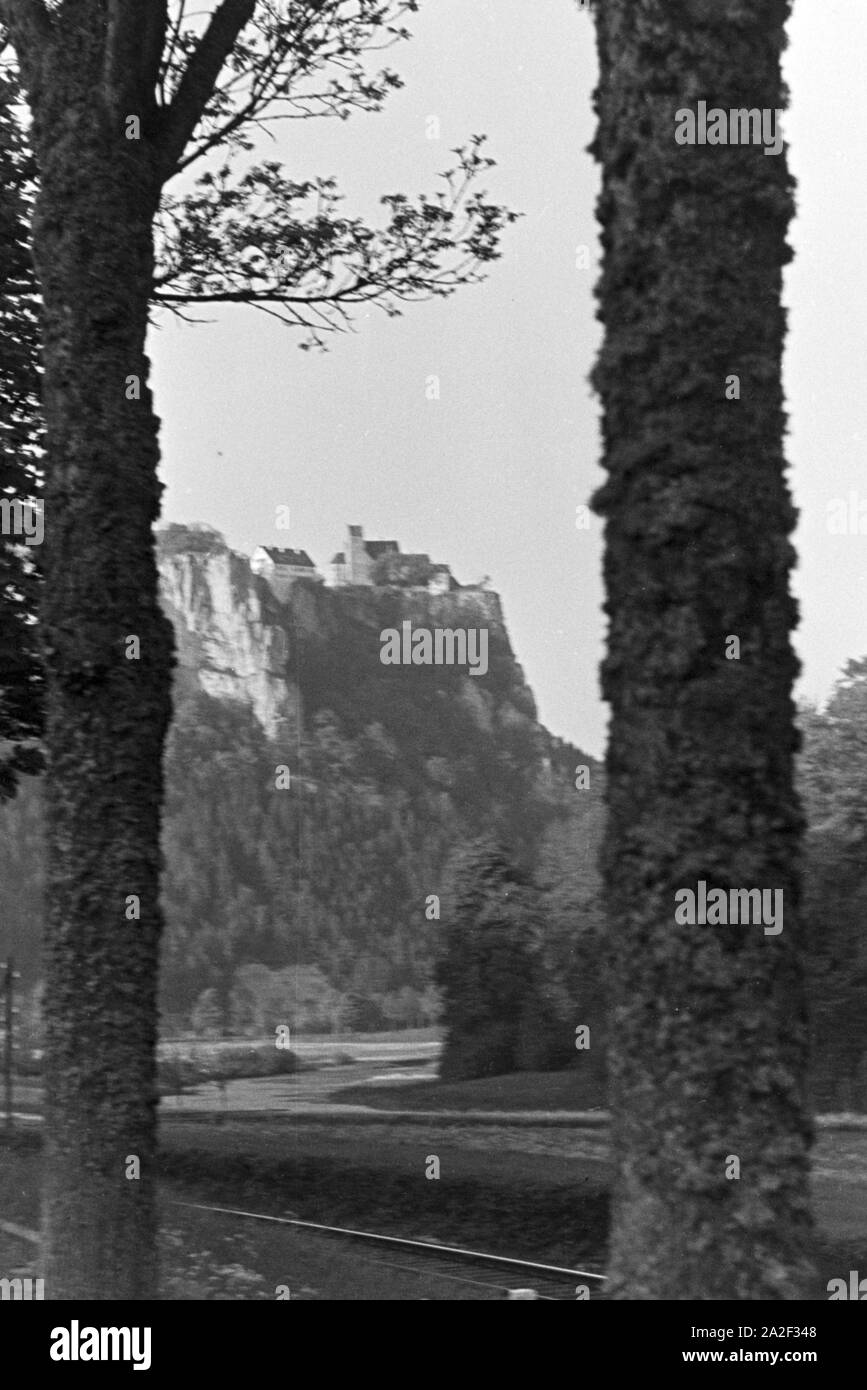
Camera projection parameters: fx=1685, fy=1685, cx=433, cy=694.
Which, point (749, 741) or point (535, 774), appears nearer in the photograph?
point (749, 741)

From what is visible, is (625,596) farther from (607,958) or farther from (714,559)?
(607,958)

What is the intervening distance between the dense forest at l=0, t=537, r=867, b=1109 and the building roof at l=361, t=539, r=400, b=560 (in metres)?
0.29

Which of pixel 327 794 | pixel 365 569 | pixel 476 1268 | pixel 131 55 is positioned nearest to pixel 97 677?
pixel 131 55

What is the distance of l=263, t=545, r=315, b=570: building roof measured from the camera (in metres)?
13.1

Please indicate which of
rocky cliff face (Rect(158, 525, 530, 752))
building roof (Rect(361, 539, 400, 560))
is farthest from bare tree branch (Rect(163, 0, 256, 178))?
rocky cliff face (Rect(158, 525, 530, 752))

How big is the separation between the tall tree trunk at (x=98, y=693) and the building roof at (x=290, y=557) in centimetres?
542

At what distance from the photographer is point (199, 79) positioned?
8.60m

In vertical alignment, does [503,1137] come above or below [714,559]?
below

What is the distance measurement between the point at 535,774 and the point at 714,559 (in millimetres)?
7909

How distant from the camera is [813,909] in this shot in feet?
37.8

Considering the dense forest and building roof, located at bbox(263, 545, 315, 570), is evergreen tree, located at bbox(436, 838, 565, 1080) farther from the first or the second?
building roof, located at bbox(263, 545, 315, 570)

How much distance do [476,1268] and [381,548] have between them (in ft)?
17.1
